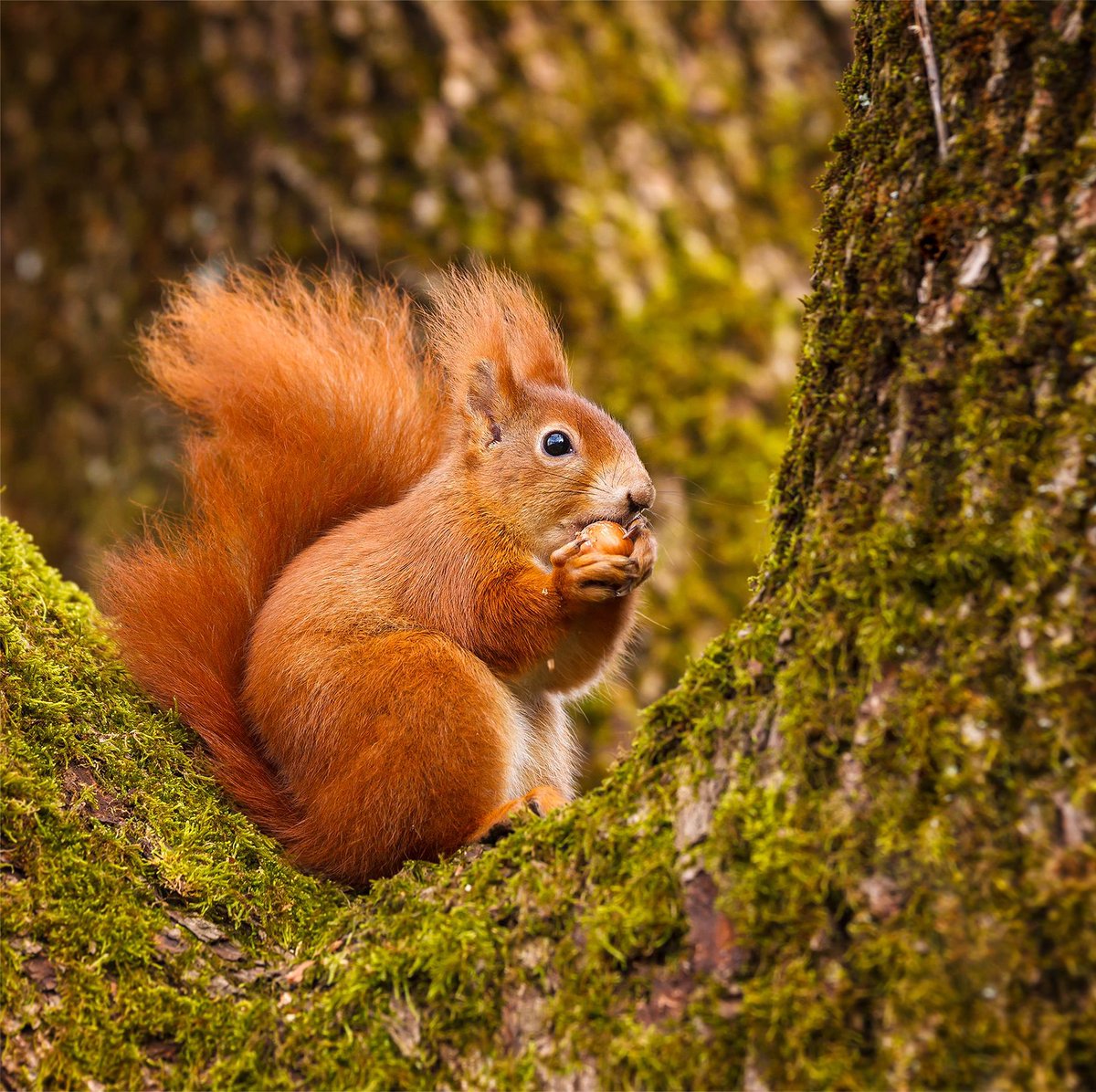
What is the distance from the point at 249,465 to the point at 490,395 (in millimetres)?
543

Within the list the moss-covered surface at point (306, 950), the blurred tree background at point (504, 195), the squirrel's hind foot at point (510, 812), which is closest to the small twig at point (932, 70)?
the moss-covered surface at point (306, 950)

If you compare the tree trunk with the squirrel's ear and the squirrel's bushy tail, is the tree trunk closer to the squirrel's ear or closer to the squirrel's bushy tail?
the squirrel's bushy tail

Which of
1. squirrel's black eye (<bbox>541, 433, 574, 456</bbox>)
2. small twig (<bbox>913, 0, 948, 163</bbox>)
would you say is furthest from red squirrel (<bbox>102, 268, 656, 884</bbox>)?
small twig (<bbox>913, 0, 948, 163</bbox>)

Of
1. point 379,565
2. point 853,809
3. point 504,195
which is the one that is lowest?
point 379,565

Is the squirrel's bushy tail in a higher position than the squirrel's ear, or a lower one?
lower

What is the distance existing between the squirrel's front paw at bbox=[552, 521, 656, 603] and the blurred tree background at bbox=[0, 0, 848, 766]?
151 cm

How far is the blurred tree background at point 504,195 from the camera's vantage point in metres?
3.93

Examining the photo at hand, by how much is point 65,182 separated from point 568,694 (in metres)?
3.23

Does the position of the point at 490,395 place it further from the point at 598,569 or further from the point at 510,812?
the point at 510,812

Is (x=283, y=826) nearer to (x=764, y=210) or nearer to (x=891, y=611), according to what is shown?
(x=891, y=611)

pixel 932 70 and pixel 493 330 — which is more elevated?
pixel 932 70

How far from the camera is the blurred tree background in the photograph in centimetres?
393

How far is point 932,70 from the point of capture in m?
1.24

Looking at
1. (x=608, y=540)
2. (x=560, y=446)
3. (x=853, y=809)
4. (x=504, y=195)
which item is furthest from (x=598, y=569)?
(x=504, y=195)
